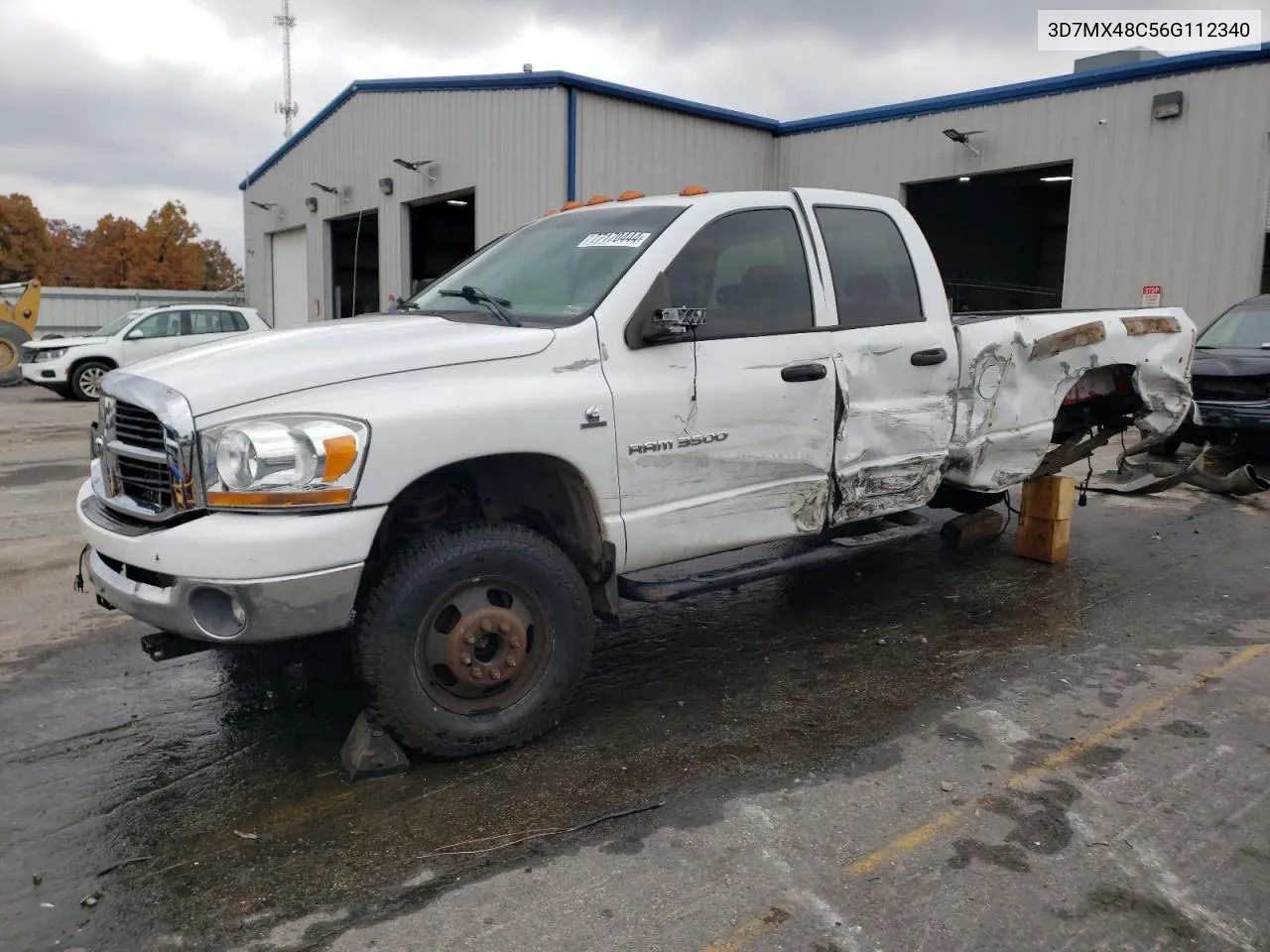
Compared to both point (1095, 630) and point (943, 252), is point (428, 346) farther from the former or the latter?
point (943, 252)

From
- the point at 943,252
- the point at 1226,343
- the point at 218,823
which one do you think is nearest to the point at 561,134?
the point at 1226,343

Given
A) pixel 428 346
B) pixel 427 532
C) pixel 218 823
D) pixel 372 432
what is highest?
pixel 428 346

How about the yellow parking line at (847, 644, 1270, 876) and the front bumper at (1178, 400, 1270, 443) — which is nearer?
the yellow parking line at (847, 644, 1270, 876)

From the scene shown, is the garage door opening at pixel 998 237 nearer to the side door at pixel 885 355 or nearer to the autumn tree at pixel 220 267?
the side door at pixel 885 355

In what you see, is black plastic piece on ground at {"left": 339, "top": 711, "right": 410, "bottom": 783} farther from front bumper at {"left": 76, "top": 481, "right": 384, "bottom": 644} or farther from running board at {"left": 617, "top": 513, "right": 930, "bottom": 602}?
running board at {"left": 617, "top": 513, "right": 930, "bottom": 602}

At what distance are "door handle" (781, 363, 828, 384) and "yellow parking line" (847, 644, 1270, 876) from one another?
182 cm

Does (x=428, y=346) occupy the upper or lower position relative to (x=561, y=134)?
lower

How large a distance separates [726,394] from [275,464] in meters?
1.85

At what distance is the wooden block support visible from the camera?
6.61 metres

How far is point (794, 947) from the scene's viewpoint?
269 cm

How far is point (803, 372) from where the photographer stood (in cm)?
447

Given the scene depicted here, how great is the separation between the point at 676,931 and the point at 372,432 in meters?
1.78

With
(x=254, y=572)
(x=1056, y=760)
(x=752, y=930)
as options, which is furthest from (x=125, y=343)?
(x=752, y=930)

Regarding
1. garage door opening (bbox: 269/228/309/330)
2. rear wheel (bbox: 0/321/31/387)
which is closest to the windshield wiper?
rear wheel (bbox: 0/321/31/387)
